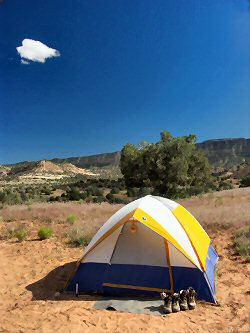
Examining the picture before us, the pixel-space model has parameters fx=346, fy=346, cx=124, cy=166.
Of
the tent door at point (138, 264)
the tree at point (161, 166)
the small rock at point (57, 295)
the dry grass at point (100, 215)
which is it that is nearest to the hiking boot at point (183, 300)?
the tent door at point (138, 264)

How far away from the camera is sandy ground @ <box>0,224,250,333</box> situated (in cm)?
631

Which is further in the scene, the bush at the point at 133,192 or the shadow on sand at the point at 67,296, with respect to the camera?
the bush at the point at 133,192

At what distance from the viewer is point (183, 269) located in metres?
7.63

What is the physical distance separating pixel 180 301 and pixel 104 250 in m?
2.10

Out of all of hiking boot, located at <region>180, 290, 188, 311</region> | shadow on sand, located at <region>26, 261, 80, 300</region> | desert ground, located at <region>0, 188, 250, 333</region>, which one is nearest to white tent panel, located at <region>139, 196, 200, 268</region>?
hiking boot, located at <region>180, 290, 188, 311</region>

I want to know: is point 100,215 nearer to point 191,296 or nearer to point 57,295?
point 57,295

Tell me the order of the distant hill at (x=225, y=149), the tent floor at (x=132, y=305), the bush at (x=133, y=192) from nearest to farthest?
the tent floor at (x=132, y=305), the bush at (x=133, y=192), the distant hill at (x=225, y=149)

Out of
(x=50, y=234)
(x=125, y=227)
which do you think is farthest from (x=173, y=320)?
(x=50, y=234)

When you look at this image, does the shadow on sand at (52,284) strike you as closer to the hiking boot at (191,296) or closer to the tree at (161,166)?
the hiking boot at (191,296)

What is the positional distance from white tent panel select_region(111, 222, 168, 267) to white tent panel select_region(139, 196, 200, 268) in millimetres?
322

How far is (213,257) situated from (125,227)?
3.00 m

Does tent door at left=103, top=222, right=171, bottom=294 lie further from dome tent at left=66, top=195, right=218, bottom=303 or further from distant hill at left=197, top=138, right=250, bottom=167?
distant hill at left=197, top=138, right=250, bottom=167

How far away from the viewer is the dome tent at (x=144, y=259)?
7648mm

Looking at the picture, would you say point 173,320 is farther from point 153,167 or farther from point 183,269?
point 153,167
